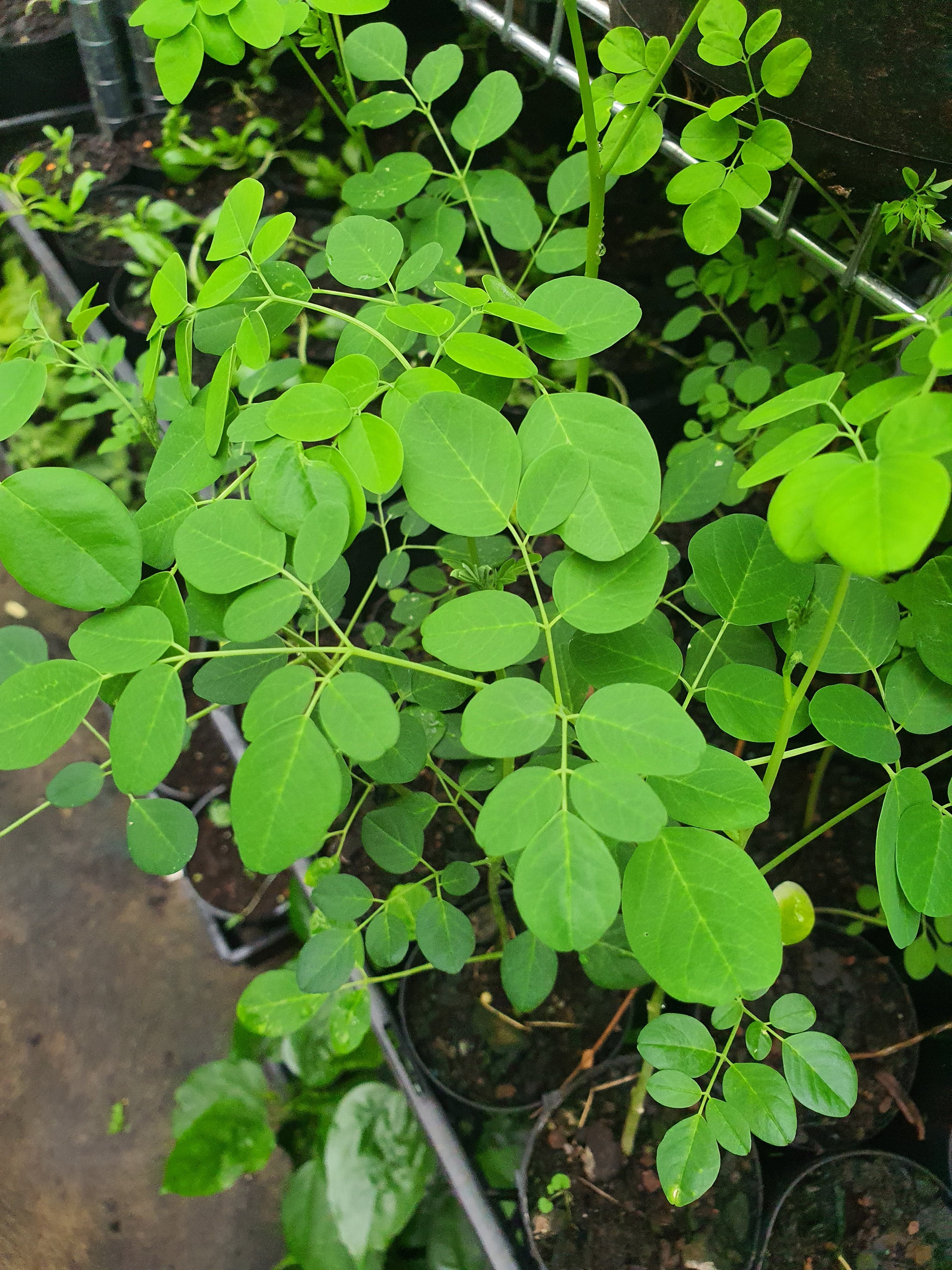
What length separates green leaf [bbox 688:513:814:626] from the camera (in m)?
0.67

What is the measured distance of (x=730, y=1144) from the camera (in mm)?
671

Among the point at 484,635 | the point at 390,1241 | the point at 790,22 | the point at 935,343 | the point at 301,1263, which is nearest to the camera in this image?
the point at 935,343

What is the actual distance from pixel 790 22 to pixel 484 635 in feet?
1.89

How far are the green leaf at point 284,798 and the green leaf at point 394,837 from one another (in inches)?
12.0

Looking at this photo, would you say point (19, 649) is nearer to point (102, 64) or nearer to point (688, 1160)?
point (688, 1160)

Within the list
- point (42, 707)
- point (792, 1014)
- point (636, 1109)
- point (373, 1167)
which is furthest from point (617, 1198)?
point (42, 707)

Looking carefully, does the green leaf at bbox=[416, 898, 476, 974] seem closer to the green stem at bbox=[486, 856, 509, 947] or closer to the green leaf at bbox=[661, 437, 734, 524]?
the green stem at bbox=[486, 856, 509, 947]

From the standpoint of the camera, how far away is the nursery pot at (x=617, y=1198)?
3.28 feet

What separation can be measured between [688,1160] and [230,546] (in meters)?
0.60

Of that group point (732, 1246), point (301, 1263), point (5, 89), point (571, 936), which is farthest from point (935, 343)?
point (5, 89)

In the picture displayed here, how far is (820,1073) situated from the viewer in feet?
2.23

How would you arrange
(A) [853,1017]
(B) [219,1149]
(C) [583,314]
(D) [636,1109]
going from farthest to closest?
1. (B) [219,1149]
2. (A) [853,1017]
3. (D) [636,1109]
4. (C) [583,314]

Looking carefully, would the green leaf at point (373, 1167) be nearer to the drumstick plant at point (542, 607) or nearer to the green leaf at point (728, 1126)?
the drumstick plant at point (542, 607)

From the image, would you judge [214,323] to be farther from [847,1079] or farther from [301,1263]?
[301,1263]
